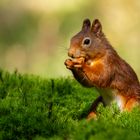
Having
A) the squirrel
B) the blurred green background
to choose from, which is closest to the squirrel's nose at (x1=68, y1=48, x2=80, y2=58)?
the squirrel

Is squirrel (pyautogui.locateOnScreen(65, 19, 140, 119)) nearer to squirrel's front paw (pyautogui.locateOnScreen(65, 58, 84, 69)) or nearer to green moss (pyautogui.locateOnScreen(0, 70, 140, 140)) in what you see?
squirrel's front paw (pyautogui.locateOnScreen(65, 58, 84, 69))

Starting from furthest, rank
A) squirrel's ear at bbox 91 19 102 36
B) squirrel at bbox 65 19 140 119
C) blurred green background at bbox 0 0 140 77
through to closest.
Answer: blurred green background at bbox 0 0 140 77
squirrel's ear at bbox 91 19 102 36
squirrel at bbox 65 19 140 119

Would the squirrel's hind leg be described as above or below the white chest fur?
below

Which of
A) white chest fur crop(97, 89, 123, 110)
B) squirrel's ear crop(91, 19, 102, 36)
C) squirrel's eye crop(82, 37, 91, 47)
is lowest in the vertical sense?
white chest fur crop(97, 89, 123, 110)

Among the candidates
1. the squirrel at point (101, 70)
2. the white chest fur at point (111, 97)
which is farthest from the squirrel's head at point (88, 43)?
the white chest fur at point (111, 97)

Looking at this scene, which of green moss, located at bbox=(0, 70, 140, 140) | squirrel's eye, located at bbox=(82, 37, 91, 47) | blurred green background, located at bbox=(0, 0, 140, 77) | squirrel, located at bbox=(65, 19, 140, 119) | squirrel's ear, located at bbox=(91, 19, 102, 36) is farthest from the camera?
blurred green background, located at bbox=(0, 0, 140, 77)

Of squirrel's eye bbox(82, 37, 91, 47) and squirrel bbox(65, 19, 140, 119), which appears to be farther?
squirrel's eye bbox(82, 37, 91, 47)

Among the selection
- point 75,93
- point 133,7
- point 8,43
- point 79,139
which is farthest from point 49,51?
point 79,139
